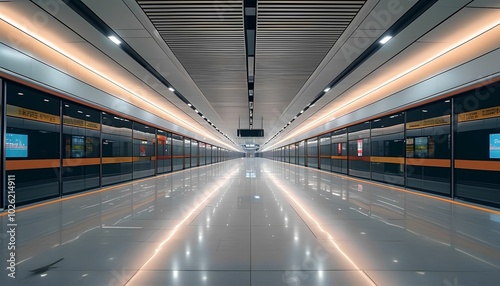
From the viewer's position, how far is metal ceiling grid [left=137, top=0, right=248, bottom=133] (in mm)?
4461

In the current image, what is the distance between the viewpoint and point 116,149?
1103cm

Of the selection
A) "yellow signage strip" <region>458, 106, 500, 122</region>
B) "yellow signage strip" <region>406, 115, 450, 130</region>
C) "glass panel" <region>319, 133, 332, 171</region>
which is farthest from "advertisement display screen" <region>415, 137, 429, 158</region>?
"glass panel" <region>319, 133, 332, 171</region>

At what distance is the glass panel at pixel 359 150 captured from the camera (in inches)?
512

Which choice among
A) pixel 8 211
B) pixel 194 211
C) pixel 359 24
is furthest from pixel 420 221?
pixel 8 211

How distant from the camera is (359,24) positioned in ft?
16.9

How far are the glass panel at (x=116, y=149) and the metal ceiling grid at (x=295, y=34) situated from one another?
21.3ft

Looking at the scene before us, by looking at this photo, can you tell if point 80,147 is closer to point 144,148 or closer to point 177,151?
point 144,148

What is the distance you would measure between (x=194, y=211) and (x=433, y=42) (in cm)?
708

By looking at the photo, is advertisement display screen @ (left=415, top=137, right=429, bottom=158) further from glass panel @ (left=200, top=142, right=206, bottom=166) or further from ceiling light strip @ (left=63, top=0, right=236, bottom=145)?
glass panel @ (left=200, top=142, right=206, bottom=166)

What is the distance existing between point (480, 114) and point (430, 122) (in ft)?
6.03

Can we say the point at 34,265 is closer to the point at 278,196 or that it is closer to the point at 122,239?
the point at 122,239

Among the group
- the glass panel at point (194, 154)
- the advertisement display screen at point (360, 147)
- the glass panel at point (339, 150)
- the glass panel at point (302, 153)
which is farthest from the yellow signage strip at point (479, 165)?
the glass panel at point (194, 154)

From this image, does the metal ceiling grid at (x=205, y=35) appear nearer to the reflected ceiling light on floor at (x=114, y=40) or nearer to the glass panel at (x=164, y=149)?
the reflected ceiling light on floor at (x=114, y=40)

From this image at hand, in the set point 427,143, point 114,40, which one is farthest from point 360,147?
point 114,40
